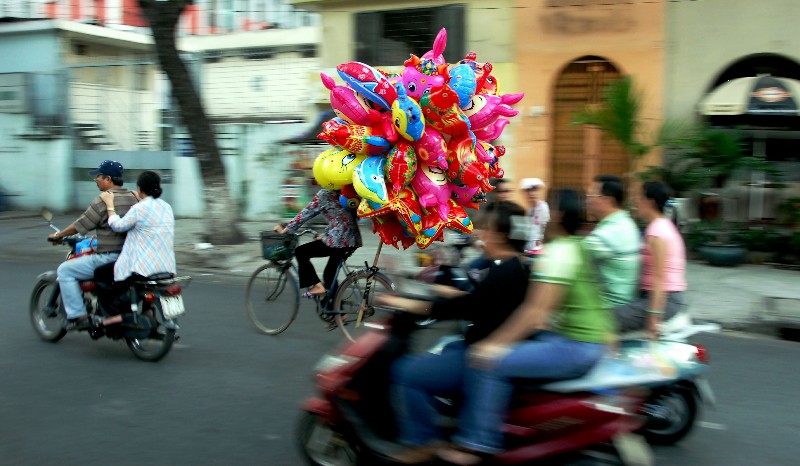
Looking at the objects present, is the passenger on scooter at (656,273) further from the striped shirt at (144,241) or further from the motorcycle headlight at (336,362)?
the striped shirt at (144,241)

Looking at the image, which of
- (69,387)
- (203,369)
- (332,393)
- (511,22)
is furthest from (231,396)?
→ (511,22)

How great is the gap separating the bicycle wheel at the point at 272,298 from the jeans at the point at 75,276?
59.1 inches

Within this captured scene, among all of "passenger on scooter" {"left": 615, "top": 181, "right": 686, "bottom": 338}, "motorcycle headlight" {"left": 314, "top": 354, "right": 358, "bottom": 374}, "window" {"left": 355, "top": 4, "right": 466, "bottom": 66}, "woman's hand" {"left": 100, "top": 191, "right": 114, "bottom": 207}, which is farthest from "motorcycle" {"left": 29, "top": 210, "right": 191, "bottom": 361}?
"window" {"left": 355, "top": 4, "right": 466, "bottom": 66}

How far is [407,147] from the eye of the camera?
713 centimetres

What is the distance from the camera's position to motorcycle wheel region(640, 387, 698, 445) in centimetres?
496

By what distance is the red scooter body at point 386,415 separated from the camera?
11.8 ft

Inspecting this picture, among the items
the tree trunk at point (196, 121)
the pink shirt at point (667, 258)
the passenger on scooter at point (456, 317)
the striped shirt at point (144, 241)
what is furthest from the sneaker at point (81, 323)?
the tree trunk at point (196, 121)

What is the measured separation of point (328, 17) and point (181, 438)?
40.7 feet

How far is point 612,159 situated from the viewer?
13680 millimetres

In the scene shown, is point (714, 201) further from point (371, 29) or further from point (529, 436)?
point (529, 436)

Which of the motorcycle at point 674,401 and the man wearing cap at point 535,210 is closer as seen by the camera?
the motorcycle at point 674,401

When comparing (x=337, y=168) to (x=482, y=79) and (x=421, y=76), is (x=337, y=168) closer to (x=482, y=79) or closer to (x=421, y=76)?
(x=421, y=76)

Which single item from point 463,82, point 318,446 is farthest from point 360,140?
point 318,446

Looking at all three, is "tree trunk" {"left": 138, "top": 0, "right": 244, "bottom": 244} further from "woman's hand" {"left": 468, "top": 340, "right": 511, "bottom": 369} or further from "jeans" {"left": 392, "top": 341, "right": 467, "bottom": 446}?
"woman's hand" {"left": 468, "top": 340, "right": 511, "bottom": 369}
